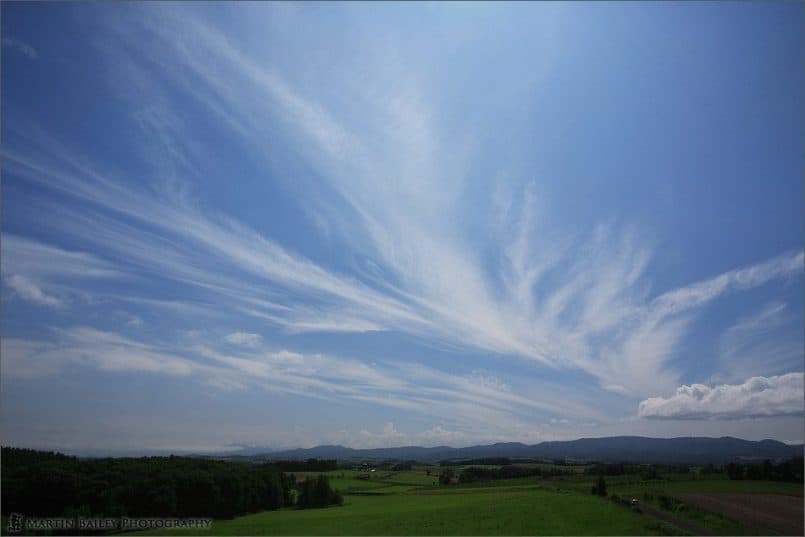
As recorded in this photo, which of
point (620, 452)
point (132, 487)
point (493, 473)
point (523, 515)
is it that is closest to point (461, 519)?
point (523, 515)

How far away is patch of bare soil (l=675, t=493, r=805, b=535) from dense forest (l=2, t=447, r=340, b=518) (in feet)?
122

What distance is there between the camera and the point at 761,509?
116ft

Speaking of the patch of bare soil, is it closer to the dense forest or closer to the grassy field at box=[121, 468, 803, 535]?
the grassy field at box=[121, 468, 803, 535]

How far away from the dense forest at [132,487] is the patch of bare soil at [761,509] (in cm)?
3721

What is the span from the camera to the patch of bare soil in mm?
31828

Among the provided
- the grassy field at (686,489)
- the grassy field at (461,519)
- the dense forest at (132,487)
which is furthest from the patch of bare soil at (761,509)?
the dense forest at (132,487)

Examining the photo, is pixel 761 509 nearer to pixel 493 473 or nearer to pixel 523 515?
pixel 523 515

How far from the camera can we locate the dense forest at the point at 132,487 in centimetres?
3928

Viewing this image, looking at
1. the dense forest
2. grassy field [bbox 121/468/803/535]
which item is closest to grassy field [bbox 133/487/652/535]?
grassy field [bbox 121/468/803/535]

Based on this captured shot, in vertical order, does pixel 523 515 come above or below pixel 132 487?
below

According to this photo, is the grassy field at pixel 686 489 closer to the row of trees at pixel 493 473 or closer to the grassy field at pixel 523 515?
the grassy field at pixel 523 515

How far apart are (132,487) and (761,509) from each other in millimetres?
49477

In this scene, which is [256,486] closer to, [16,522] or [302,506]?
[302,506]

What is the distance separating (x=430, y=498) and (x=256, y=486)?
18719 millimetres
